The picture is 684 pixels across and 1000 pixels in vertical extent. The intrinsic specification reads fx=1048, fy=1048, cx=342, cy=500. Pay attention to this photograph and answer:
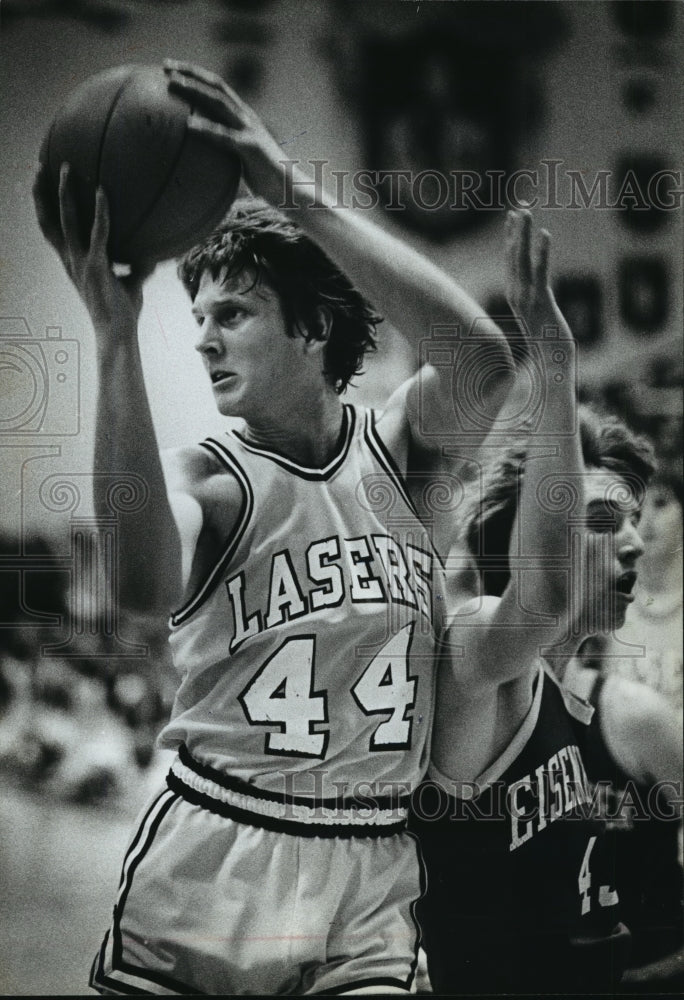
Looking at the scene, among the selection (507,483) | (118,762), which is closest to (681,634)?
(507,483)

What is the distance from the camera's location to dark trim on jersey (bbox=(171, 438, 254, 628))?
2314mm

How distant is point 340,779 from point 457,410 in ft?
2.84

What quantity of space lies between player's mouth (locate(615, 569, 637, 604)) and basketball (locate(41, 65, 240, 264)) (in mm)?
1218

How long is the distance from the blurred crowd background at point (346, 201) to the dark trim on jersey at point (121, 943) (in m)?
0.05

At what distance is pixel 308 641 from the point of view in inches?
90.9

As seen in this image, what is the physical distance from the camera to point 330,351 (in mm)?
2375

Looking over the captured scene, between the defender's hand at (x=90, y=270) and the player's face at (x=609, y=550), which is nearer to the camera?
the defender's hand at (x=90, y=270)

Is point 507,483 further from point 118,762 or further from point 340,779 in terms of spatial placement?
point 118,762

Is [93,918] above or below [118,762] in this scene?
below

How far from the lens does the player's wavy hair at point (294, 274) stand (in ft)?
7.63

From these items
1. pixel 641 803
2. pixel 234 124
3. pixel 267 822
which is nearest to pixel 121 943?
pixel 267 822
